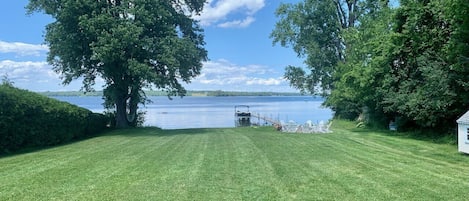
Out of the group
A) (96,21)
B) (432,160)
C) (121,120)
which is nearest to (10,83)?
(96,21)

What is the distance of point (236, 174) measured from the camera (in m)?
8.56

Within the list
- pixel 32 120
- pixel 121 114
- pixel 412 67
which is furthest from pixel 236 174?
pixel 121 114

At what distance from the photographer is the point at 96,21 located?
2034cm

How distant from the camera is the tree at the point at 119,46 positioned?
20.4 m

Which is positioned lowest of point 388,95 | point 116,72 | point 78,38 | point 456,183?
point 456,183

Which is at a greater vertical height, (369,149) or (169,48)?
(169,48)

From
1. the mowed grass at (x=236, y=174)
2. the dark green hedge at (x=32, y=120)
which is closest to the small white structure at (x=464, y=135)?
the mowed grass at (x=236, y=174)

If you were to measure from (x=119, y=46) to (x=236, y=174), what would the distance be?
44.1 ft

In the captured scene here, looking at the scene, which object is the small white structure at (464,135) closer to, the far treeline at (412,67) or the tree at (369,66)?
the far treeline at (412,67)

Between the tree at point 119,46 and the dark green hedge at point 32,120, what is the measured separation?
455 centimetres

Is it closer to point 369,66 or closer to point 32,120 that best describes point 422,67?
point 369,66

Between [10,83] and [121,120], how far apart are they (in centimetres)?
1020

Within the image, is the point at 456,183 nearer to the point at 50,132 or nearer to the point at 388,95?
the point at 388,95

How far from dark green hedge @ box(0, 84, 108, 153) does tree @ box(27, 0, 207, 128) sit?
455cm
